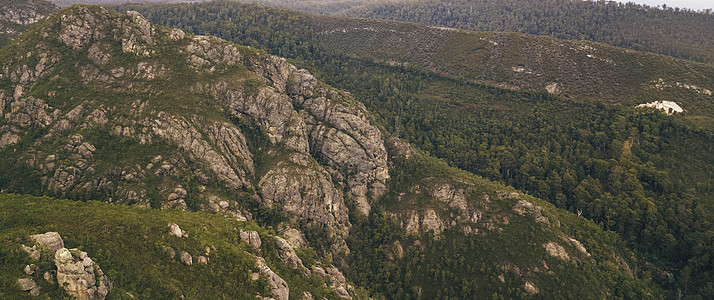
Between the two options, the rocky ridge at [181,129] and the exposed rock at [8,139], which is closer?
the rocky ridge at [181,129]

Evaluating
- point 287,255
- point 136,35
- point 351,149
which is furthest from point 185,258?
point 136,35

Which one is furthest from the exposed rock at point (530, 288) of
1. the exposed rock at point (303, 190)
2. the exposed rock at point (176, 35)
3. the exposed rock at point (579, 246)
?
the exposed rock at point (176, 35)

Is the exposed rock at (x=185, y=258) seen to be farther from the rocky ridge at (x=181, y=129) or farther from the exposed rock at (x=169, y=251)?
the rocky ridge at (x=181, y=129)

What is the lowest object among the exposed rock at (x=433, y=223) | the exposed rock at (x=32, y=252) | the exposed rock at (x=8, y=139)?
the exposed rock at (x=433, y=223)

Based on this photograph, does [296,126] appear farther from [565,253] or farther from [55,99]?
[565,253]

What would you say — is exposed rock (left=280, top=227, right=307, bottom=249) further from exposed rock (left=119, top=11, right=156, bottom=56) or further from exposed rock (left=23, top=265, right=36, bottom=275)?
exposed rock (left=119, top=11, right=156, bottom=56)

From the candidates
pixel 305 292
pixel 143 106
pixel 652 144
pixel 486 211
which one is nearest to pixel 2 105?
pixel 143 106
